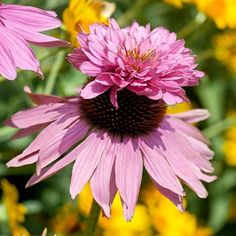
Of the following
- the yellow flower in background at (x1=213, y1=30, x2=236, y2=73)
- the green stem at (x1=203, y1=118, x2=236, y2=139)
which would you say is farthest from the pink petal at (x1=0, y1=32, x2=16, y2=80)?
the yellow flower in background at (x1=213, y1=30, x2=236, y2=73)

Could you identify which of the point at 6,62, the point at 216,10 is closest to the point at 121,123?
the point at 6,62

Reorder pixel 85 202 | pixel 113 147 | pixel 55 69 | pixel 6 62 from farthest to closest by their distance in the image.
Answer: pixel 85 202
pixel 55 69
pixel 113 147
pixel 6 62

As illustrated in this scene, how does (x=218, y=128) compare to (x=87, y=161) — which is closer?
Answer: (x=87, y=161)

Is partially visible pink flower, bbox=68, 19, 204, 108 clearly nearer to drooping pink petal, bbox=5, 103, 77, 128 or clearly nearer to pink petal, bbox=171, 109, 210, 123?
drooping pink petal, bbox=5, 103, 77, 128

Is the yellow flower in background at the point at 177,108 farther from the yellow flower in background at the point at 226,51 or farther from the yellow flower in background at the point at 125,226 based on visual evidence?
the yellow flower in background at the point at 125,226

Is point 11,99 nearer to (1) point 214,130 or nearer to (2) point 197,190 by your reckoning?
(1) point 214,130

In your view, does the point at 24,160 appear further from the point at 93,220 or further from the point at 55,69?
the point at 55,69

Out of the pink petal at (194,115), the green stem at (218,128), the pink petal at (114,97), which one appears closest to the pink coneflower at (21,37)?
the pink petal at (114,97)
